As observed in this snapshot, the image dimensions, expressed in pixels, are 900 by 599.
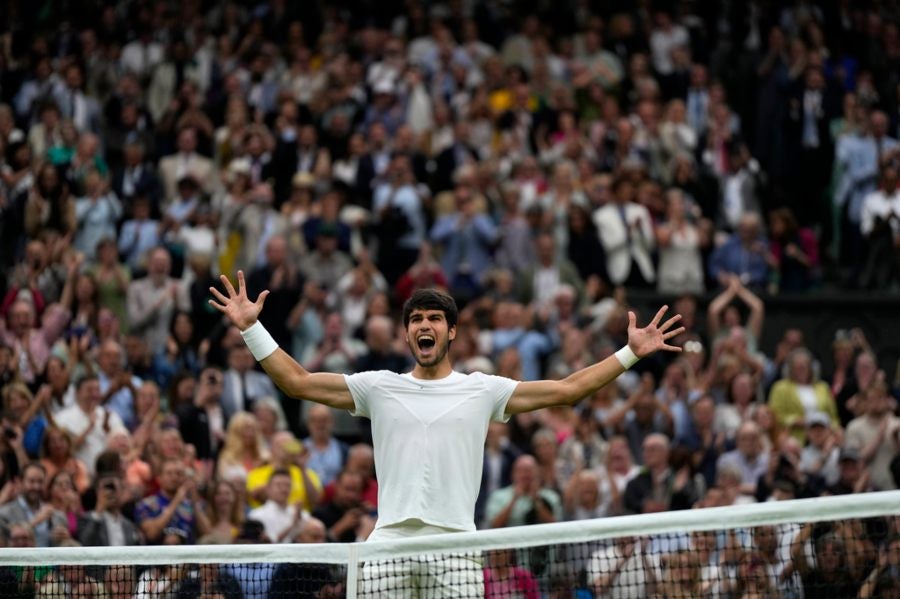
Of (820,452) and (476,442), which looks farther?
(820,452)

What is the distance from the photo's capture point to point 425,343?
10.6 meters

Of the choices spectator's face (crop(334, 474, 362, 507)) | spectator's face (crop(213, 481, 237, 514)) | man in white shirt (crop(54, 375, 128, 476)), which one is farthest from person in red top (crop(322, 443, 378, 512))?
man in white shirt (crop(54, 375, 128, 476))

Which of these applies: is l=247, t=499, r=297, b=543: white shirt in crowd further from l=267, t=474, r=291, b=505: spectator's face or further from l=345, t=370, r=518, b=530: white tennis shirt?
l=345, t=370, r=518, b=530: white tennis shirt

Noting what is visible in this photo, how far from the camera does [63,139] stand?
2319 centimetres

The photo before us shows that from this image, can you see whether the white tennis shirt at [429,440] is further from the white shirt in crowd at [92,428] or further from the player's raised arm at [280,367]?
the white shirt in crowd at [92,428]

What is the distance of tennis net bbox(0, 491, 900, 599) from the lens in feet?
32.9

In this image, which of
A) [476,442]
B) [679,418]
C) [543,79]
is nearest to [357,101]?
[543,79]

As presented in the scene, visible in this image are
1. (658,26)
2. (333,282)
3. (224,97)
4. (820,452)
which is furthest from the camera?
(658,26)

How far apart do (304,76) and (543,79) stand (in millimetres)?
3497

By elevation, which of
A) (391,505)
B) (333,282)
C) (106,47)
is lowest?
(391,505)

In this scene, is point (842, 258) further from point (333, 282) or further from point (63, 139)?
point (63, 139)

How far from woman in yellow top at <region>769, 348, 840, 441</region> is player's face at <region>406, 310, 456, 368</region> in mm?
10452

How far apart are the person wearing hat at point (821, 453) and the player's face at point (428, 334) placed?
29.5ft

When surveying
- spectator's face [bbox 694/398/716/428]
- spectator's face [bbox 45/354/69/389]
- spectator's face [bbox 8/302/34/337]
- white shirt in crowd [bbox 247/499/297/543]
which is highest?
spectator's face [bbox 8/302/34/337]
